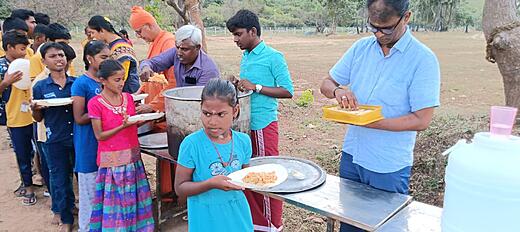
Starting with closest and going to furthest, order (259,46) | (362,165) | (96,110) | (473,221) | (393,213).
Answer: (473,221) < (393,213) < (362,165) < (96,110) < (259,46)

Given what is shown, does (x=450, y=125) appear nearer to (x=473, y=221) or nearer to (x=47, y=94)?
(x=473, y=221)

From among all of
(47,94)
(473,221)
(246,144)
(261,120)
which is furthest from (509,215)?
(47,94)

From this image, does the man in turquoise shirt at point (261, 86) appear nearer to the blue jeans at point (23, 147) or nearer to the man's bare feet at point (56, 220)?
the man's bare feet at point (56, 220)

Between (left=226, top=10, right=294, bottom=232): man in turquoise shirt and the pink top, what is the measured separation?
32.9 inches

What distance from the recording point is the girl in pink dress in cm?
264

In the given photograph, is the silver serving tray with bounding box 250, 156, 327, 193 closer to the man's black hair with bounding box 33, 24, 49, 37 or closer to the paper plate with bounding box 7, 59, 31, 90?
the paper plate with bounding box 7, 59, 31, 90

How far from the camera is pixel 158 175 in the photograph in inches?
132

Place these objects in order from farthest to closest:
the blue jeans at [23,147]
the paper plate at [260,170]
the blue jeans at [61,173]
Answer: the blue jeans at [23,147] → the blue jeans at [61,173] → the paper plate at [260,170]

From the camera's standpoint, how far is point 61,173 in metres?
3.18

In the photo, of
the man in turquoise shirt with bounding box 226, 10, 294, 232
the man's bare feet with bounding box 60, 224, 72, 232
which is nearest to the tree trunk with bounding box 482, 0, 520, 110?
the man in turquoise shirt with bounding box 226, 10, 294, 232

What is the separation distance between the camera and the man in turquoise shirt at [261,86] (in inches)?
110

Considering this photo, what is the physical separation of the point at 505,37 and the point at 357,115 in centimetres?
270

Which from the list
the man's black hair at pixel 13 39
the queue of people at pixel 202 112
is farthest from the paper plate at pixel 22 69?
the man's black hair at pixel 13 39

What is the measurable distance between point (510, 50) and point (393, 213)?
106 inches
